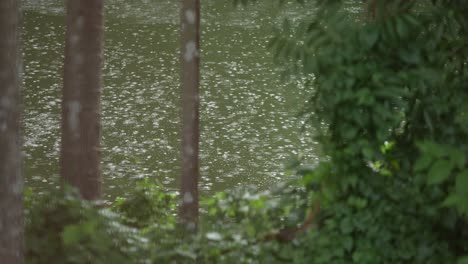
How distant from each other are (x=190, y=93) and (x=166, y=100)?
1125 centimetres

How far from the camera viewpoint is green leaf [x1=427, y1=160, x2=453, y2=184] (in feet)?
9.57

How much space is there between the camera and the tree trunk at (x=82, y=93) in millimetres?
5871

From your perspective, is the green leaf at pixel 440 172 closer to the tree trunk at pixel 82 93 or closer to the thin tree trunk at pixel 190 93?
the thin tree trunk at pixel 190 93

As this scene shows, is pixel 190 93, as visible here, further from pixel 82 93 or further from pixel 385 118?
pixel 385 118

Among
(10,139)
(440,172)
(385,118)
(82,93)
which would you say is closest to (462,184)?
(440,172)

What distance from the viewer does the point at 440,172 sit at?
9.62 feet

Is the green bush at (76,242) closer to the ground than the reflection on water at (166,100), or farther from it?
farther from it

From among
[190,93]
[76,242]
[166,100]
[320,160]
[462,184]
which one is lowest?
[166,100]

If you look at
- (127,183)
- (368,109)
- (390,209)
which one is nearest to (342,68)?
(368,109)

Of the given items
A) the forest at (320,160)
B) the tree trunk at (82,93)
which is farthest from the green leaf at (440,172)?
the tree trunk at (82,93)

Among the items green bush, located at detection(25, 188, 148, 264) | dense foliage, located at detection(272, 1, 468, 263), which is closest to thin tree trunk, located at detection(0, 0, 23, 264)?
green bush, located at detection(25, 188, 148, 264)

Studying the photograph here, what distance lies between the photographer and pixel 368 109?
4.14 m

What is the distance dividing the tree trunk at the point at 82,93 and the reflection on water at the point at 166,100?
4.48 meters

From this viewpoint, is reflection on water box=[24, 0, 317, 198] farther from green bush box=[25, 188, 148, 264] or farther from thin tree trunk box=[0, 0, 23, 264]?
Answer: thin tree trunk box=[0, 0, 23, 264]
